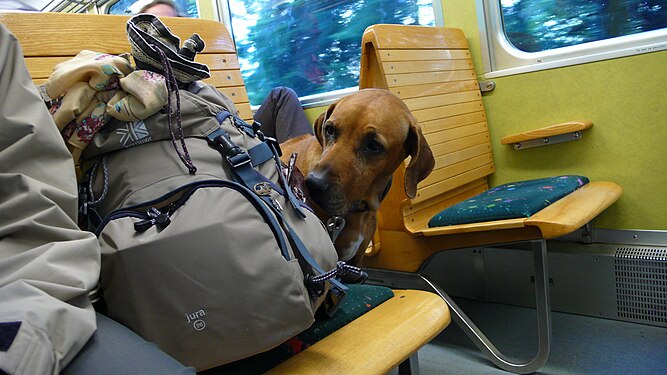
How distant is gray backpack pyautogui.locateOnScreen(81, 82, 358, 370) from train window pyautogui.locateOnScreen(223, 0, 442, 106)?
2433 millimetres

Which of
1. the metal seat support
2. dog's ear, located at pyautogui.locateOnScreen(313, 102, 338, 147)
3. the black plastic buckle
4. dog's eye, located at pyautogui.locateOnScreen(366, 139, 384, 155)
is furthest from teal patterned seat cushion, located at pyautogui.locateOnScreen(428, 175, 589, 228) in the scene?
the black plastic buckle

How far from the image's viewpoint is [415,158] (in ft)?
5.47

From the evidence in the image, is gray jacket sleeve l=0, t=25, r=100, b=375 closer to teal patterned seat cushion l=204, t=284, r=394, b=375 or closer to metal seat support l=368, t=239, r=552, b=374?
teal patterned seat cushion l=204, t=284, r=394, b=375

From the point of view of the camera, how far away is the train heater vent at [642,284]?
2086mm

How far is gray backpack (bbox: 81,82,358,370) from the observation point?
25.9 inches

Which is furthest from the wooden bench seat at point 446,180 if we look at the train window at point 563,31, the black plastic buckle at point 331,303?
the black plastic buckle at point 331,303

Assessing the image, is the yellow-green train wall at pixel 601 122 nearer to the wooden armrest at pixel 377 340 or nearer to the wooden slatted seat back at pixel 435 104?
the wooden slatted seat back at pixel 435 104

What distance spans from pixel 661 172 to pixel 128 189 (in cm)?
246

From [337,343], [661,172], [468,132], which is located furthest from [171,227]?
[661,172]

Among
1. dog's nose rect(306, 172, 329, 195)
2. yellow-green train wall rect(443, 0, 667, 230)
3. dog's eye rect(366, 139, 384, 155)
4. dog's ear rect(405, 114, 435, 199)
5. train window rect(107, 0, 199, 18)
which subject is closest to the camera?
dog's nose rect(306, 172, 329, 195)

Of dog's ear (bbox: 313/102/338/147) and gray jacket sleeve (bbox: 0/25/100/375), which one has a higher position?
gray jacket sleeve (bbox: 0/25/100/375)

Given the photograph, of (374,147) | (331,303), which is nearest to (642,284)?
(374,147)

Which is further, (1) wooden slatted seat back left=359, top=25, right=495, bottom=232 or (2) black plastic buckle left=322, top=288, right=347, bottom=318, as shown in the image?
(1) wooden slatted seat back left=359, top=25, right=495, bottom=232

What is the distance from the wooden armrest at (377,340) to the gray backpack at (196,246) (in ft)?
0.47
